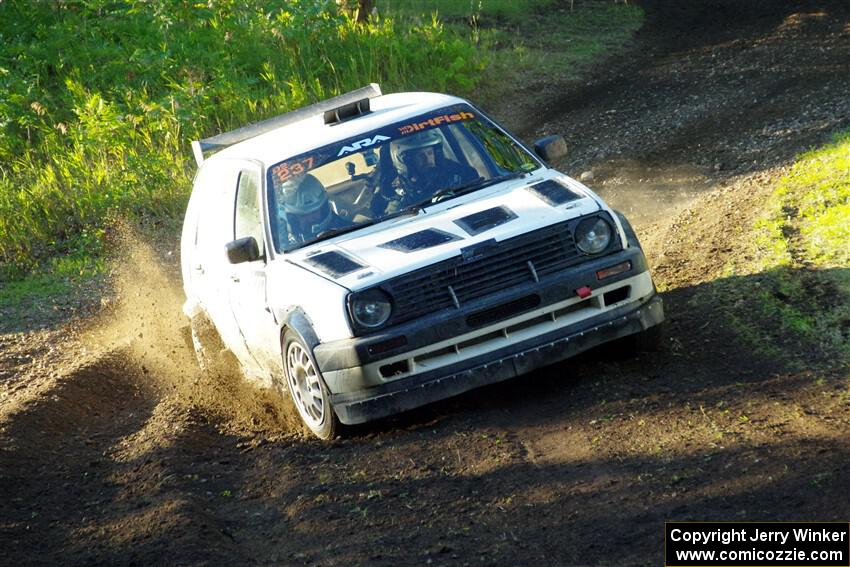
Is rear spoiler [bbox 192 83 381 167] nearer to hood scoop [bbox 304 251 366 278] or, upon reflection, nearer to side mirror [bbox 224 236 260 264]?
side mirror [bbox 224 236 260 264]

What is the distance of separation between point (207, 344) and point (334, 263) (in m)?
2.48

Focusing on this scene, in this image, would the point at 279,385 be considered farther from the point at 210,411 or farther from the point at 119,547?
the point at 119,547

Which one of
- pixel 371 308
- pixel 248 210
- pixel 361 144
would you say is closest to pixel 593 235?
pixel 371 308

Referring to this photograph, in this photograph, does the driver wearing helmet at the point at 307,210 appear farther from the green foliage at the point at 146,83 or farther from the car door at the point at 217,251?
the green foliage at the point at 146,83

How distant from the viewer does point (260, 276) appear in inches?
300

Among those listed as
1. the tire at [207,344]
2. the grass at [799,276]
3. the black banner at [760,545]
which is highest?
the black banner at [760,545]

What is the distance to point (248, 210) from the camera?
8.12 m

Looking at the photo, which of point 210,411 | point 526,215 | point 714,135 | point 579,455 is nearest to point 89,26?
point 714,135

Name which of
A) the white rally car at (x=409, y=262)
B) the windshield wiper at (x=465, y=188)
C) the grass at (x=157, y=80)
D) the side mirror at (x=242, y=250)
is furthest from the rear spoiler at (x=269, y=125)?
the grass at (x=157, y=80)

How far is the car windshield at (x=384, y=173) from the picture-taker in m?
7.62

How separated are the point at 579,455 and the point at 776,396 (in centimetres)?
123

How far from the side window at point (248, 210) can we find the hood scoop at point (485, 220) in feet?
4.64

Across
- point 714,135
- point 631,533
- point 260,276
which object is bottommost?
point 714,135

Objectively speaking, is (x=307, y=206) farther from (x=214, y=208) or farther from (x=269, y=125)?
(x=269, y=125)
